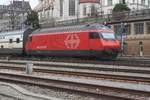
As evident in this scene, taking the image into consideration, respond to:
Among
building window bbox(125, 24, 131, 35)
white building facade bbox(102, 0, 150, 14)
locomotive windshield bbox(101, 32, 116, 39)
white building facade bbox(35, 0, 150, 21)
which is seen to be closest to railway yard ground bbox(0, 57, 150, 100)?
locomotive windshield bbox(101, 32, 116, 39)

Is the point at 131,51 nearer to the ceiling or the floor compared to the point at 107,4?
nearer to the floor

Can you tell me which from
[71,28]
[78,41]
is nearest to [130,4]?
[71,28]

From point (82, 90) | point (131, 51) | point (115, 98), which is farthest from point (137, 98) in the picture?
point (131, 51)

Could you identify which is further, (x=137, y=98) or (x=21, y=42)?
(x=21, y=42)

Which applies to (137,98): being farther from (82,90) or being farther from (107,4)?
(107,4)

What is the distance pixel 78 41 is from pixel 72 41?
1.09 meters

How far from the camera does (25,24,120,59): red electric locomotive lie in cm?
3375

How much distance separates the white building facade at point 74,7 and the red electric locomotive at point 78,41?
6597cm

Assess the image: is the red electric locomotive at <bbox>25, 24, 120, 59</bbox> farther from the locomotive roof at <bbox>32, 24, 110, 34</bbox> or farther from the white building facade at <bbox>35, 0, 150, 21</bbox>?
the white building facade at <bbox>35, 0, 150, 21</bbox>

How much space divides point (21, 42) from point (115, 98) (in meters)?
32.7

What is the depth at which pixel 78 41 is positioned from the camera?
35500 millimetres

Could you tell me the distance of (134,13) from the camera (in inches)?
2736

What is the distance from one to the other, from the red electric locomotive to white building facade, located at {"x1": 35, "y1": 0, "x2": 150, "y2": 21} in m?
66.0

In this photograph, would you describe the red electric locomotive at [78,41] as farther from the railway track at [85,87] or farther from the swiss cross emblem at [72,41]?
the railway track at [85,87]
